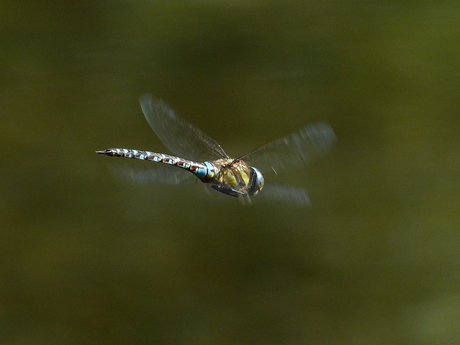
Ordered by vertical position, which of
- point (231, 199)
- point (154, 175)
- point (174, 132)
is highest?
point (231, 199)

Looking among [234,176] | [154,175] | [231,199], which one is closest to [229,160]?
[234,176]

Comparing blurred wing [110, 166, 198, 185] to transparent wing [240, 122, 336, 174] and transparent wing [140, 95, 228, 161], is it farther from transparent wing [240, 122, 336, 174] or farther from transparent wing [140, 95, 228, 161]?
transparent wing [240, 122, 336, 174]

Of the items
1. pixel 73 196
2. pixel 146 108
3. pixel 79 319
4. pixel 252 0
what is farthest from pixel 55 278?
pixel 252 0

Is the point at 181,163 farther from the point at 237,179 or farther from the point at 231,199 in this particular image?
the point at 231,199

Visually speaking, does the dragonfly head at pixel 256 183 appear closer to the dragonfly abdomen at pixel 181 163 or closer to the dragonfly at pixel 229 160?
the dragonfly at pixel 229 160

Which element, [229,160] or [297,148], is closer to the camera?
[297,148]

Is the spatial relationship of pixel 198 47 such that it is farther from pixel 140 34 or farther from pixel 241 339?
pixel 241 339
